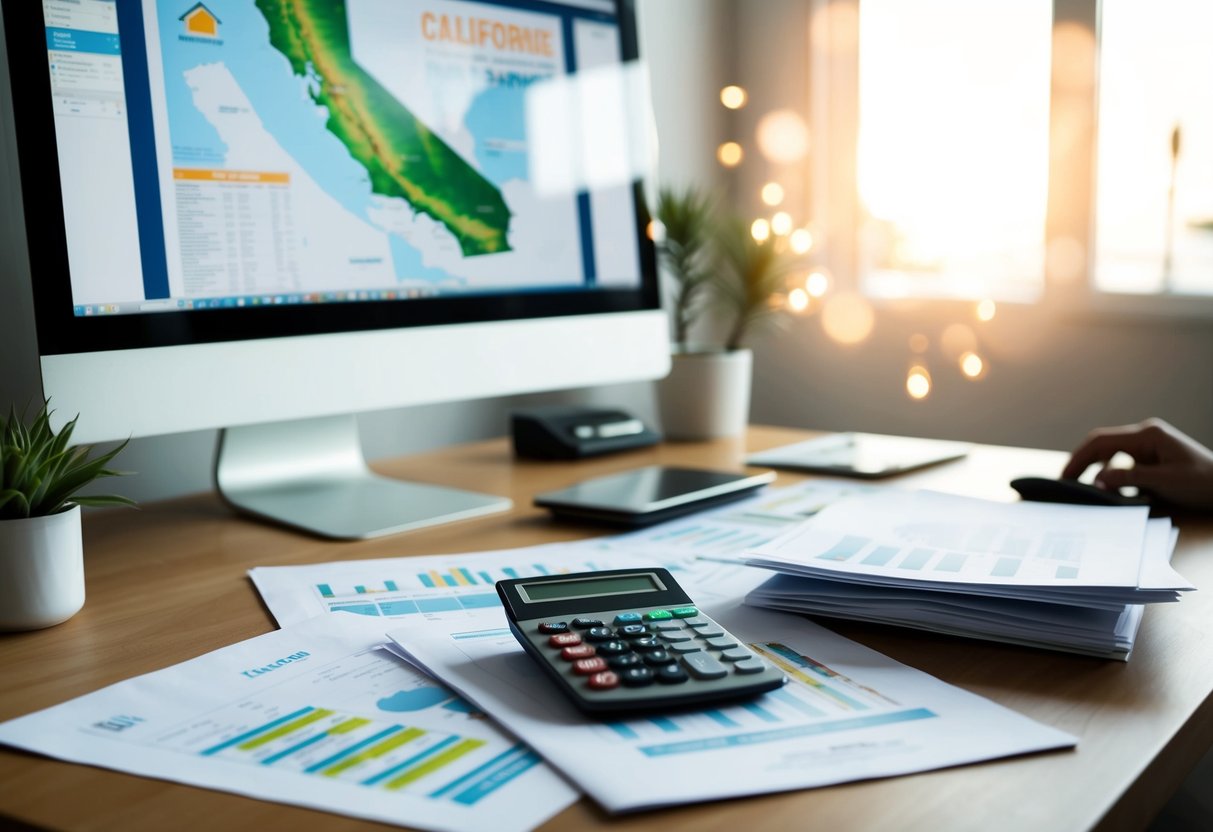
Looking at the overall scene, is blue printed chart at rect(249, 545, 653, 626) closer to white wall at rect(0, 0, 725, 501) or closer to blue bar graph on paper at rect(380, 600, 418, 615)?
blue bar graph on paper at rect(380, 600, 418, 615)

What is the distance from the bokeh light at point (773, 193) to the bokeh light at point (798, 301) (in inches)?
7.6

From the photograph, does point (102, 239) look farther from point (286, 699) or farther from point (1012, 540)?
point (1012, 540)

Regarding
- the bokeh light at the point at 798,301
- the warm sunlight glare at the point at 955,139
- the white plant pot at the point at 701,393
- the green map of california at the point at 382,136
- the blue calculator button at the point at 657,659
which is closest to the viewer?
the blue calculator button at the point at 657,659

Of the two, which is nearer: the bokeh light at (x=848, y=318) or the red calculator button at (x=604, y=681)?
the red calculator button at (x=604, y=681)

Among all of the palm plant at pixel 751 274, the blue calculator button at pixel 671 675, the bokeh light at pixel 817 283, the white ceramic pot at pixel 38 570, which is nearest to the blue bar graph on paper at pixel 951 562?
the blue calculator button at pixel 671 675

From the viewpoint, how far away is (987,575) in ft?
2.17

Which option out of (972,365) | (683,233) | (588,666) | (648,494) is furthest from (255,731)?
(972,365)

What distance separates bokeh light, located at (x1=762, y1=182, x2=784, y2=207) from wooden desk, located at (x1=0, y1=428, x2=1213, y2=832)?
1.16 meters

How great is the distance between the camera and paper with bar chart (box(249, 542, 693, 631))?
707mm

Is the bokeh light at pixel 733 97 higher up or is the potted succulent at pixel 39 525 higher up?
the bokeh light at pixel 733 97

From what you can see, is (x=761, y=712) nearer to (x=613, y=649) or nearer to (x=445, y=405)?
(x=613, y=649)

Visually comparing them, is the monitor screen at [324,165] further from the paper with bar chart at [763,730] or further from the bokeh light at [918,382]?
the bokeh light at [918,382]

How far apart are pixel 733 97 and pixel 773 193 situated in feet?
0.68

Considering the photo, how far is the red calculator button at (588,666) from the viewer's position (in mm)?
532
